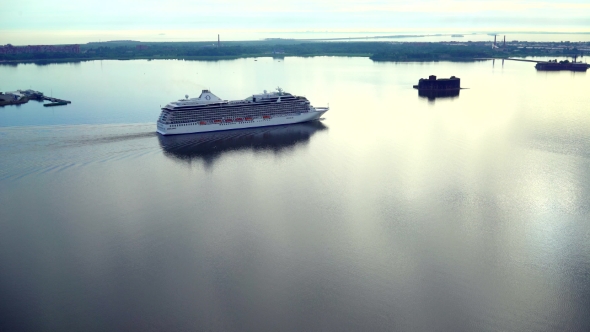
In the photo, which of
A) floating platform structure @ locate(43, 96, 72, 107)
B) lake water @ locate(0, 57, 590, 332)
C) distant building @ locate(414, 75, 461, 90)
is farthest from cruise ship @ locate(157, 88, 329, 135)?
distant building @ locate(414, 75, 461, 90)

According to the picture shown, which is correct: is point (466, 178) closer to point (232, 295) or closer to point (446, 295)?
point (446, 295)

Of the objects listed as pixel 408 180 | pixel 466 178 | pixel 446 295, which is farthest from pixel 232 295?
pixel 466 178

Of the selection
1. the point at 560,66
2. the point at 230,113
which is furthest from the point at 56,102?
the point at 560,66

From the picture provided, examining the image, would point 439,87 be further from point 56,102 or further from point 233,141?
point 56,102

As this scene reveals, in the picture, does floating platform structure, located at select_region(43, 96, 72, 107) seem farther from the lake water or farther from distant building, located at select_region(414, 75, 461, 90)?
distant building, located at select_region(414, 75, 461, 90)

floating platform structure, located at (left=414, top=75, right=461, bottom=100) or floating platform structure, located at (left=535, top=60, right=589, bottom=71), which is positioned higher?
floating platform structure, located at (left=535, top=60, right=589, bottom=71)

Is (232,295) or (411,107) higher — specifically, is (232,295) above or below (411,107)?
below
